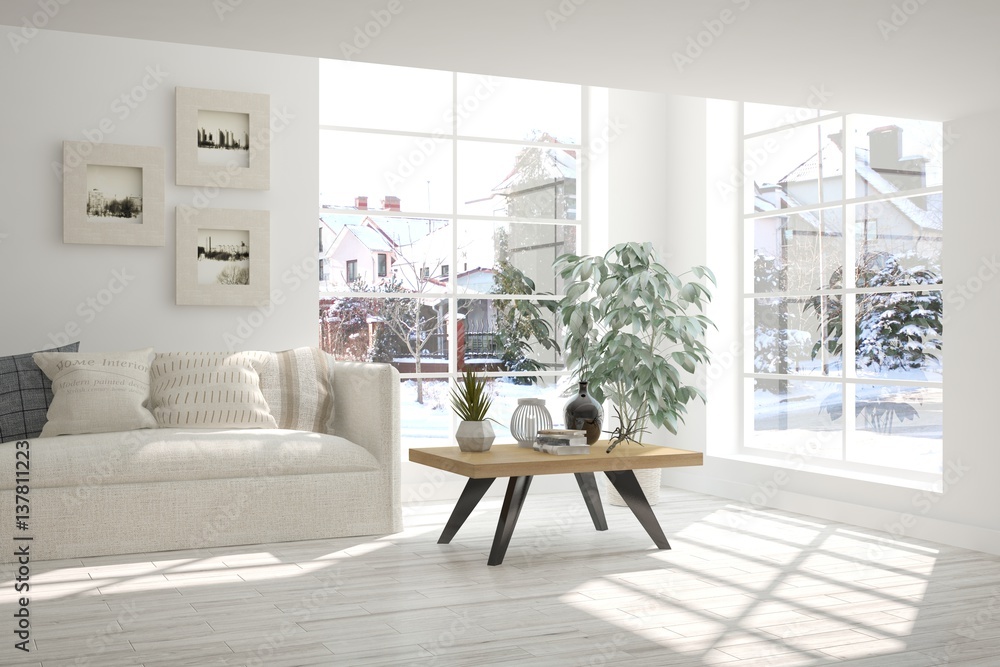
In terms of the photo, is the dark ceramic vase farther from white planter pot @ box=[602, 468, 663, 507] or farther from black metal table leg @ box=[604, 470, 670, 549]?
white planter pot @ box=[602, 468, 663, 507]

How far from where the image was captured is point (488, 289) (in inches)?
247

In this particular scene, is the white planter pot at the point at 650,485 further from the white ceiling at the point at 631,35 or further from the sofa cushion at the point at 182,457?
the white ceiling at the point at 631,35

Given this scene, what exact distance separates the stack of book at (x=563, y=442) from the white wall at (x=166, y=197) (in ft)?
6.24

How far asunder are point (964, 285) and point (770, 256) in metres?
1.59

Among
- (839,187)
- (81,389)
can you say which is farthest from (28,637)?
(839,187)

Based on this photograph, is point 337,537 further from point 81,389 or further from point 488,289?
point 488,289

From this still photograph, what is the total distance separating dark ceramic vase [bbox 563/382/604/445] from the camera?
4.54 m

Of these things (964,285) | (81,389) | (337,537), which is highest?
(964,285)

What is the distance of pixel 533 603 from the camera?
3400mm

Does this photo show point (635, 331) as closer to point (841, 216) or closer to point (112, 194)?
point (841, 216)

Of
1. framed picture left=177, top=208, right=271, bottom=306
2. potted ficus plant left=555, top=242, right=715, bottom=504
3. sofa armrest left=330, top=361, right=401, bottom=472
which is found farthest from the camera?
potted ficus plant left=555, top=242, right=715, bottom=504

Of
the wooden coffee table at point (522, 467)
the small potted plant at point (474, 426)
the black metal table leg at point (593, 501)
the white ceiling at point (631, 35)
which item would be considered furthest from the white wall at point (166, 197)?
the white ceiling at point (631, 35)

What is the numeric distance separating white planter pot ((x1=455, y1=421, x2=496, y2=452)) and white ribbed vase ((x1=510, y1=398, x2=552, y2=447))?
0.21m

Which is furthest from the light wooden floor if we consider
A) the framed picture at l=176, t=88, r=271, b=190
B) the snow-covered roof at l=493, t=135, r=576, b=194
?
the snow-covered roof at l=493, t=135, r=576, b=194
